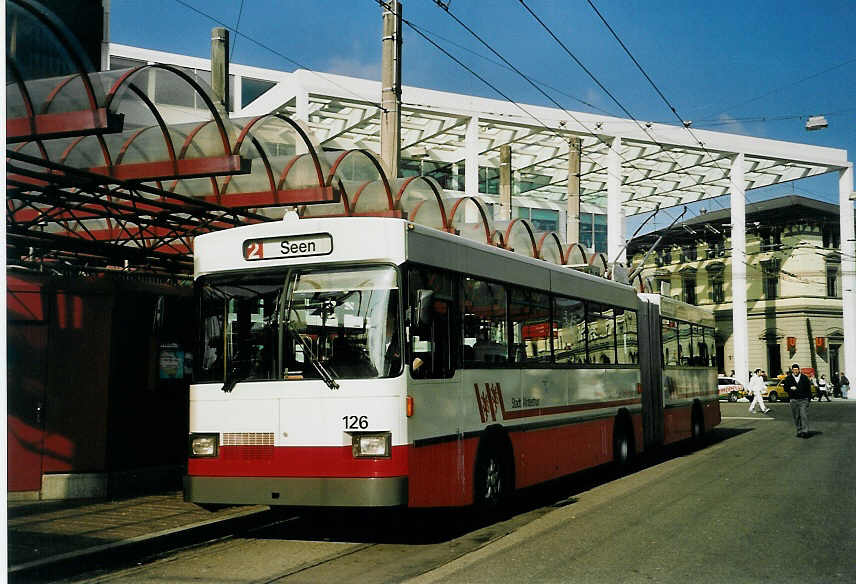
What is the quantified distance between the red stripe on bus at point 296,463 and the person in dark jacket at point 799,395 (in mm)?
16896

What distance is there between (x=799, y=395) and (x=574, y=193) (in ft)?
65.2

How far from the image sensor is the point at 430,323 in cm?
936

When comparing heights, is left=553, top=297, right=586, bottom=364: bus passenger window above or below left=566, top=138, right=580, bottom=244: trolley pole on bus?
below

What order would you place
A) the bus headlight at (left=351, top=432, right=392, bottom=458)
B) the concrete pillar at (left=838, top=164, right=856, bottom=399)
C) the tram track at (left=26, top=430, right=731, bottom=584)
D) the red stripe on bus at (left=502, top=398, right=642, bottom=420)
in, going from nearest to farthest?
the tram track at (left=26, top=430, right=731, bottom=584) < the bus headlight at (left=351, top=432, right=392, bottom=458) < the red stripe on bus at (left=502, top=398, right=642, bottom=420) < the concrete pillar at (left=838, top=164, right=856, bottom=399)

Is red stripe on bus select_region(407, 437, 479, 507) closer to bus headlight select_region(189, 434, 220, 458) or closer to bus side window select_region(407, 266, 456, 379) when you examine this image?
bus side window select_region(407, 266, 456, 379)

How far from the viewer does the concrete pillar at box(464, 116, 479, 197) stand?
41.0 meters

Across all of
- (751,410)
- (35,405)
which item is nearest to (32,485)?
(35,405)

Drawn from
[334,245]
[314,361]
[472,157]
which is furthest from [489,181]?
[314,361]

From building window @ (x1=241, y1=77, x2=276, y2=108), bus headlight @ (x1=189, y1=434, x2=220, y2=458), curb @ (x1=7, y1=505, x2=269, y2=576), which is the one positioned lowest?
curb @ (x1=7, y1=505, x2=269, y2=576)

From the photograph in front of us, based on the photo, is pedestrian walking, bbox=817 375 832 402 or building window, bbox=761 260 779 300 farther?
building window, bbox=761 260 779 300

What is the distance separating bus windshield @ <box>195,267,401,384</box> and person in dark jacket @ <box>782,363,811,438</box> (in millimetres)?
16864

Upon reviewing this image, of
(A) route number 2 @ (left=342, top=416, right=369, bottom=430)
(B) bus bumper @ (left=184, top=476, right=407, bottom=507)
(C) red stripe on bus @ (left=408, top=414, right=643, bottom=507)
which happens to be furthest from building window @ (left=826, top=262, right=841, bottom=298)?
(B) bus bumper @ (left=184, top=476, right=407, bottom=507)

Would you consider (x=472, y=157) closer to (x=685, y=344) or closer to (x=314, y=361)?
(x=685, y=344)

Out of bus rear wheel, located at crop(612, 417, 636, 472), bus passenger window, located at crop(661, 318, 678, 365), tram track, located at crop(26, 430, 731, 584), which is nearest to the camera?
tram track, located at crop(26, 430, 731, 584)
